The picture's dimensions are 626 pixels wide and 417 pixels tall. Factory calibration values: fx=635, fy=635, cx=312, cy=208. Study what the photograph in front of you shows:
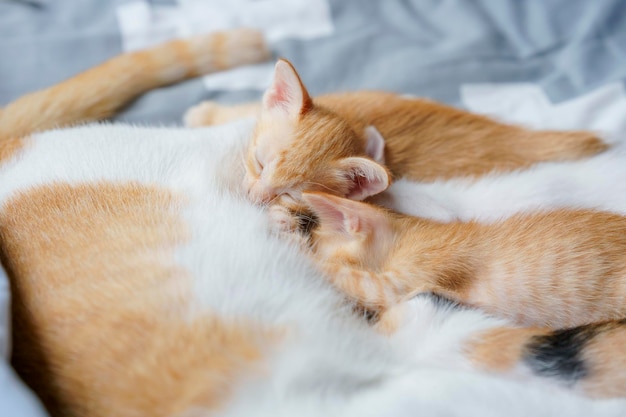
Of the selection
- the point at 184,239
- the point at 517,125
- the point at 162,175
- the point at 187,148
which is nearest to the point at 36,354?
the point at 184,239

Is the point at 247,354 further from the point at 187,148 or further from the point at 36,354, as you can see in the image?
the point at 187,148

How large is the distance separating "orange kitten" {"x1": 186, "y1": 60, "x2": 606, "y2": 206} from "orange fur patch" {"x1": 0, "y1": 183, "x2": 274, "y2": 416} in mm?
307

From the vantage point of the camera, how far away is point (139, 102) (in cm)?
176

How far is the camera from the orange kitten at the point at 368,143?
4.42ft

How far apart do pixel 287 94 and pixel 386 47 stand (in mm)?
629

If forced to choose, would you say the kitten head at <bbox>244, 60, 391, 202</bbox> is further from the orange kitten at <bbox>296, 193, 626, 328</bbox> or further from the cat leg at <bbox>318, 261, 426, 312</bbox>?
the cat leg at <bbox>318, 261, 426, 312</bbox>

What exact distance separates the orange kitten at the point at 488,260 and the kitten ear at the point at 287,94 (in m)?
0.27

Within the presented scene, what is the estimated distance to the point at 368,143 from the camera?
1479mm

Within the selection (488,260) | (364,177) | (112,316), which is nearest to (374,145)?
(364,177)

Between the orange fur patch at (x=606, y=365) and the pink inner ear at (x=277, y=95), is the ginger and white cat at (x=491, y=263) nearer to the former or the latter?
the orange fur patch at (x=606, y=365)

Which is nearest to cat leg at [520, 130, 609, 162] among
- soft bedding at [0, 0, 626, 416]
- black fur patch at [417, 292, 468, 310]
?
soft bedding at [0, 0, 626, 416]

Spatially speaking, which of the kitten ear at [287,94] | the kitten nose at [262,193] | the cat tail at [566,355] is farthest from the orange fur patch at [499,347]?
the kitten ear at [287,94]

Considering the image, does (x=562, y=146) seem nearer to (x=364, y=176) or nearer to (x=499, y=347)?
(x=364, y=176)

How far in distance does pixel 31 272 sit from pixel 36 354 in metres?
0.16
